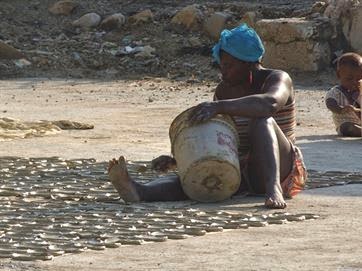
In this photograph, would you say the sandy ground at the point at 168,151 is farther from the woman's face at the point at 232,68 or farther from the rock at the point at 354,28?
the rock at the point at 354,28

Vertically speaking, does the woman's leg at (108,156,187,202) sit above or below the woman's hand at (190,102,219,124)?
below

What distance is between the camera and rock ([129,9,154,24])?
61.0 feet

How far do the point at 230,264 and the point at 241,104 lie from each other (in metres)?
1.79

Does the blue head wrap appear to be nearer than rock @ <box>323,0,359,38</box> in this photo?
Yes

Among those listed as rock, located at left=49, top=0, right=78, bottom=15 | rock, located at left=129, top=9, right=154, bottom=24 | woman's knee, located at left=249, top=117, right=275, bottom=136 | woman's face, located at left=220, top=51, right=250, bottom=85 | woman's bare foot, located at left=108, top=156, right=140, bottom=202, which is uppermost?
rock, located at left=49, top=0, right=78, bottom=15

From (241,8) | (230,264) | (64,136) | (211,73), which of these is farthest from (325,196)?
(241,8)

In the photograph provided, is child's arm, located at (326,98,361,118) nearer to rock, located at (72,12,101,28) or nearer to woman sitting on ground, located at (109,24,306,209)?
woman sitting on ground, located at (109,24,306,209)

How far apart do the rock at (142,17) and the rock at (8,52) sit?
6.35ft

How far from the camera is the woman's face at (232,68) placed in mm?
7520

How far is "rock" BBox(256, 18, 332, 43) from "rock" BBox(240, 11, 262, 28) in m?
1.56

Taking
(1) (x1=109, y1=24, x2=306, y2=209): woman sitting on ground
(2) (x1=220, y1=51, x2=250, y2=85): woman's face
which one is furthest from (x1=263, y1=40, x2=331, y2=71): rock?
(2) (x1=220, y1=51, x2=250, y2=85): woman's face

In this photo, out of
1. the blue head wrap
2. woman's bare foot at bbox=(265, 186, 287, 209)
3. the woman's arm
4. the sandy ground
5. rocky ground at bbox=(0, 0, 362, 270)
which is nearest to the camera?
the sandy ground

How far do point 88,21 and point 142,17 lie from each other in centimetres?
79

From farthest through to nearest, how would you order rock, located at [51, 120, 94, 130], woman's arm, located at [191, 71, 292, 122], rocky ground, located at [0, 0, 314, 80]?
rocky ground, located at [0, 0, 314, 80]
rock, located at [51, 120, 94, 130]
woman's arm, located at [191, 71, 292, 122]
